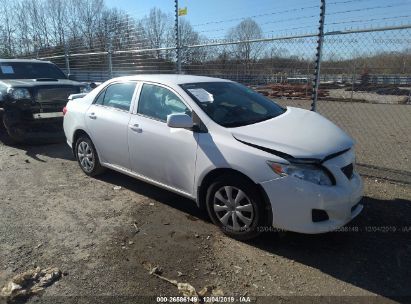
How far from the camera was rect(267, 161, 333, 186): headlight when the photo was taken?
337cm

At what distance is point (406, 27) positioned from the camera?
4961 mm

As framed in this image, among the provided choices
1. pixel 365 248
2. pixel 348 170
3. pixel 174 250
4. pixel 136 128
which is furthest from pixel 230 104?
pixel 365 248

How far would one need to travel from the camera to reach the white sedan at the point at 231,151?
11.2 feet

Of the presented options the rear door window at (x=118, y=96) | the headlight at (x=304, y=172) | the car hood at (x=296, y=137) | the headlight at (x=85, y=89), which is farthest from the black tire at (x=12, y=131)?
the headlight at (x=304, y=172)

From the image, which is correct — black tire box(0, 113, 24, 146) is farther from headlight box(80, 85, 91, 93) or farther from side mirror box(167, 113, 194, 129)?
side mirror box(167, 113, 194, 129)

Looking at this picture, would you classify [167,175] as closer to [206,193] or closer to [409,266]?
[206,193]

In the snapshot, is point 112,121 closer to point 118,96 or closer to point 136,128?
point 118,96

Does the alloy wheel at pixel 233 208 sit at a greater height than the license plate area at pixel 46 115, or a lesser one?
lesser

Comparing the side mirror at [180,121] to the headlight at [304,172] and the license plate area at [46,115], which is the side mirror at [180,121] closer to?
the headlight at [304,172]

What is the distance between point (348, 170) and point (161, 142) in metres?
2.06

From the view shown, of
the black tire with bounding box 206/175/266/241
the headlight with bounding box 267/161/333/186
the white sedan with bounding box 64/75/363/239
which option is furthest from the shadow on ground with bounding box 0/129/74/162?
the headlight with bounding box 267/161/333/186

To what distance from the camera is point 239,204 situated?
12.2 ft

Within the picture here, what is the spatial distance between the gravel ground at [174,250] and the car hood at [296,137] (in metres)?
0.99

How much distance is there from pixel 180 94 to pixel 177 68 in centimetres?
472
